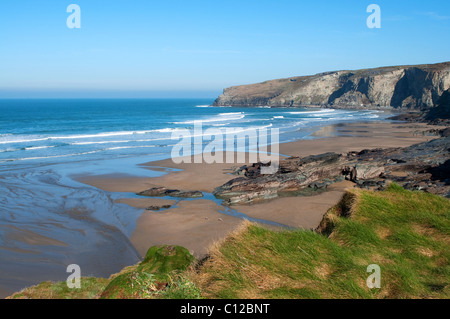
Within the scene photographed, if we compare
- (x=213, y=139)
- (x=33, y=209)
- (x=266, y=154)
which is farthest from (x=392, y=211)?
(x=213, y=139)

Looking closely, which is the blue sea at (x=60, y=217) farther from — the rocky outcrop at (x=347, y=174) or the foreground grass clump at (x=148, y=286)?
the foreground grass clump at (x=148, y=286)

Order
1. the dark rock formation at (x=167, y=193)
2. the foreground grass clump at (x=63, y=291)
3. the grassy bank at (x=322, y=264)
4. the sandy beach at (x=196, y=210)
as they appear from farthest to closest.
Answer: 1. the dark rock formation at (x=167, y=193)
2. the sandy beach at (x=196, y=210)
3. the foreground grass clump at (x=63, y=291)
4. the grassy bank at (x=322, y=264)
